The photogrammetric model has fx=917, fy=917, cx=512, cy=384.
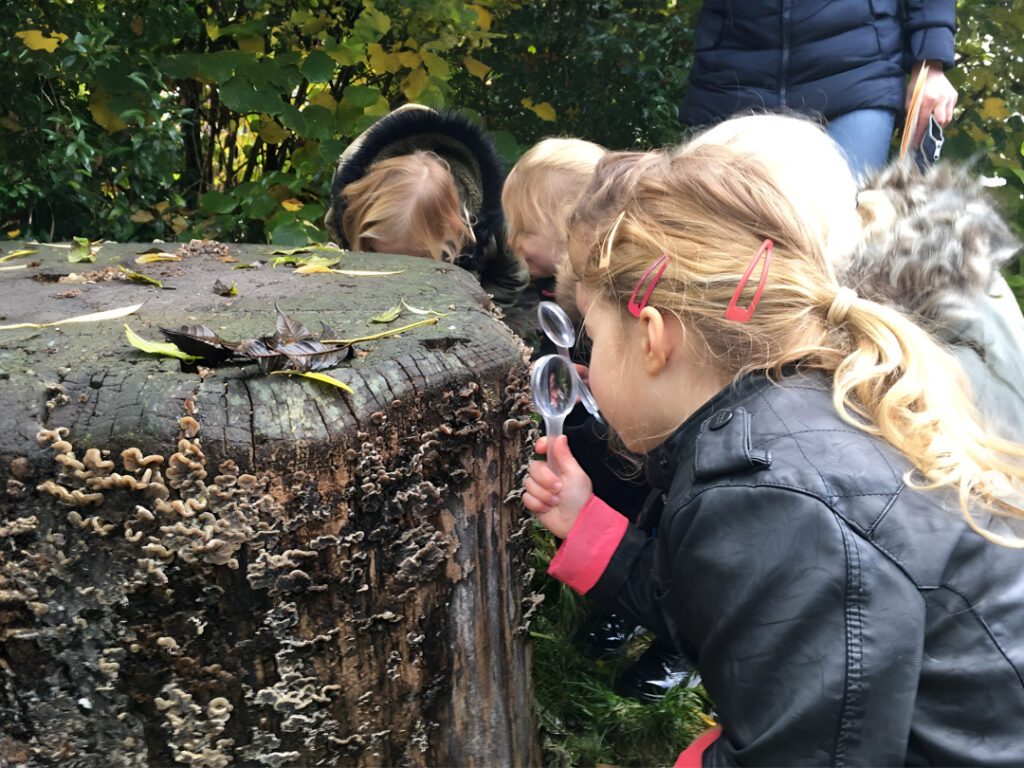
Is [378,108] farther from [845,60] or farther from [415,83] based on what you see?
[845,60]

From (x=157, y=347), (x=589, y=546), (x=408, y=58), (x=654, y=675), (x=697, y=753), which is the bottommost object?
(x=654, y=675)

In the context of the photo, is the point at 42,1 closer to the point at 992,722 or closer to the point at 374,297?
the point at 374,297

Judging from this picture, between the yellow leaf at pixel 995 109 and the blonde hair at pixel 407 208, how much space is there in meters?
2.92

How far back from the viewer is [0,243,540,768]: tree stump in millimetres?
1199

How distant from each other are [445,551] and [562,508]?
274mm

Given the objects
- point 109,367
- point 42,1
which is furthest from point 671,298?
point 42,1

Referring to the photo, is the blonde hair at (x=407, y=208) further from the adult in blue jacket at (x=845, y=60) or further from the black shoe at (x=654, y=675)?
the black shoe at (x=654, y=675)

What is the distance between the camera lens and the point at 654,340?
4.44 feet

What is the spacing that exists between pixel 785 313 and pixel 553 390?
494 millimetres

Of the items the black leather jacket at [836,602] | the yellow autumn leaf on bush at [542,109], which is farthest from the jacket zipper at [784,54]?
the black leather jacket at [836,602]

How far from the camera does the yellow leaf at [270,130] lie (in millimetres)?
4199

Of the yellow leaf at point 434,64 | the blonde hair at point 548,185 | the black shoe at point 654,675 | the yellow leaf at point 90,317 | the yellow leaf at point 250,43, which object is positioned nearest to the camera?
the yellow leaf at point 90,317

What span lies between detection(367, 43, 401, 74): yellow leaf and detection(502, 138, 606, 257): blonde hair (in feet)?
4.93

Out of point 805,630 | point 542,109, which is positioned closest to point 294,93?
point 542,109
